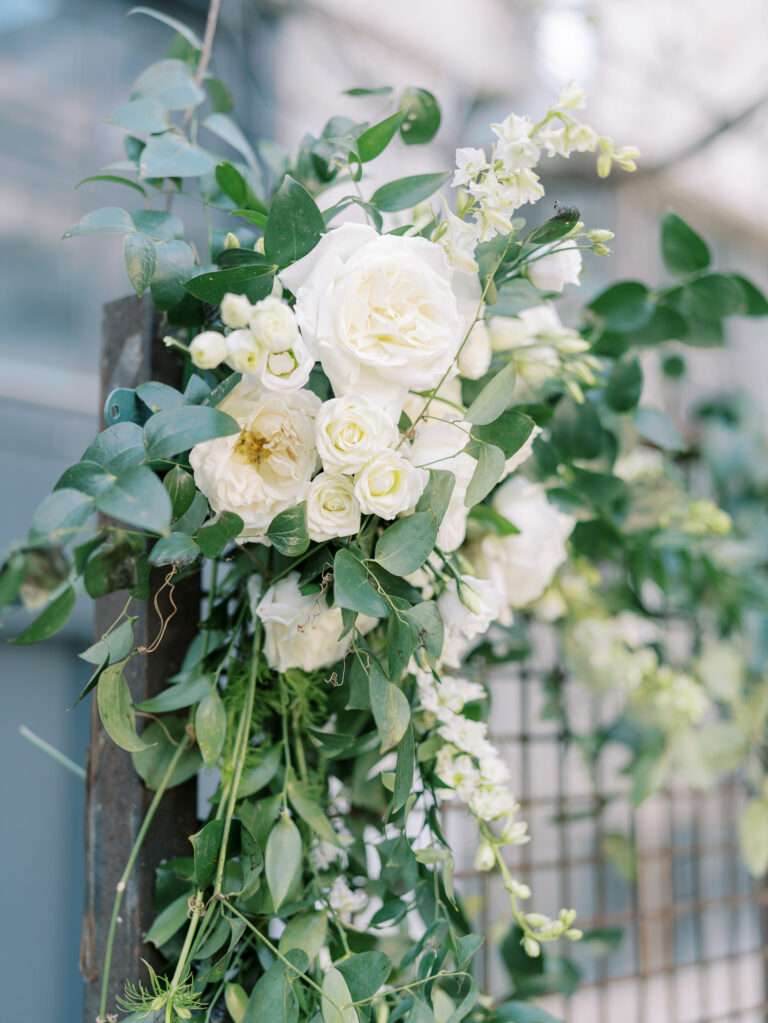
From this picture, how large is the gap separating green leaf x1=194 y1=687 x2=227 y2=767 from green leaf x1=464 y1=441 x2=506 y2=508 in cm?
21

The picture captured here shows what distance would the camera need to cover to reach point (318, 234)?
0.52 meters

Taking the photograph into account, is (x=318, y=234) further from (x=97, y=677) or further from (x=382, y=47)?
(x=382, y=47)

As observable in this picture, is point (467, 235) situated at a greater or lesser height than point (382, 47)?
lesser

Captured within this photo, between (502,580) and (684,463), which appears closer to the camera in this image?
(502,580)

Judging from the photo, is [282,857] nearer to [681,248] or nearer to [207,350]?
[207,350]

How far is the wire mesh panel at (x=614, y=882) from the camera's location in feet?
3.50

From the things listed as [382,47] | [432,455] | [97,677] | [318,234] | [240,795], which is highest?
[382,47]

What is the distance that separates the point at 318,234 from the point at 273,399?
0.10 meters

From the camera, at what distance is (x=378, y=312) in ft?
1.62

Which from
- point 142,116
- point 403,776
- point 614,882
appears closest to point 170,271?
point 142,116

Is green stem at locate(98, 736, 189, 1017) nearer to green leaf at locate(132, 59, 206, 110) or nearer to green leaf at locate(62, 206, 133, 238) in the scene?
green leaf at locate(62, 206, 133, 238)

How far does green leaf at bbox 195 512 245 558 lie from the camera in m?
0.49

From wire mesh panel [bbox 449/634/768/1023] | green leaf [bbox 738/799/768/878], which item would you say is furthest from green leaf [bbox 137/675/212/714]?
green leaf [bbox 738/799/768/878]

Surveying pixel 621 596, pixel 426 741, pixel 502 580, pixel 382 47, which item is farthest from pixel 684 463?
pixel 382 47
